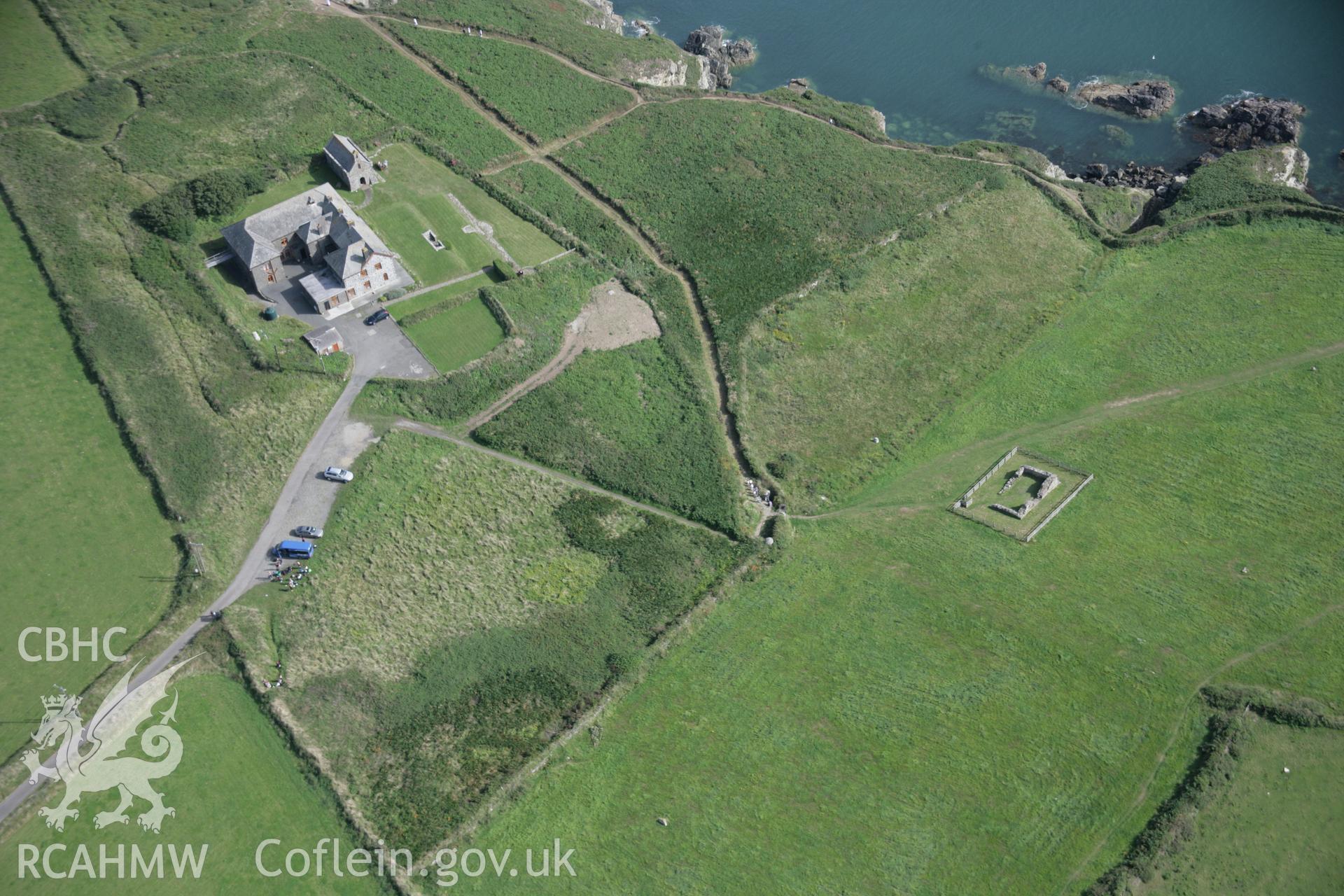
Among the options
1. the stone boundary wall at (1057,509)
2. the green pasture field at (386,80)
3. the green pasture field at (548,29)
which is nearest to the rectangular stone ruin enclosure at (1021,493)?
the stone boundary wall at (1057,509)

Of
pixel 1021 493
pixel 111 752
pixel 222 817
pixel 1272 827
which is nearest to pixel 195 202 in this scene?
pixel 111 752

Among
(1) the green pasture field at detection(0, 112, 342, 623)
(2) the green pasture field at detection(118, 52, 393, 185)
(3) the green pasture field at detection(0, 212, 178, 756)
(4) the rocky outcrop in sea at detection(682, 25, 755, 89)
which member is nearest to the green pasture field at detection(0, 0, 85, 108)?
(2) the green pasture field at detection(118, 52, 393, 185)

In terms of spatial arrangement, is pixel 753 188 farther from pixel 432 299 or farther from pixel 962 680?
pixel 962 680

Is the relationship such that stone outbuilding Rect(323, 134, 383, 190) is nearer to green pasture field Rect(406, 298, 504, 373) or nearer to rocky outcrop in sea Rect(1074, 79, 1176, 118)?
green pasture field Rect(406, 298, 504, 373)

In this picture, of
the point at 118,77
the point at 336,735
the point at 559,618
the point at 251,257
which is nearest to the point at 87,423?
the point at 251,257

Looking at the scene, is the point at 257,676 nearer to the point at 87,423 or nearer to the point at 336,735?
the point at 336,735
